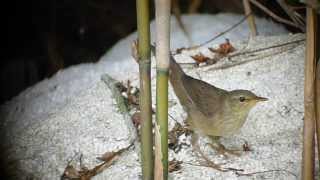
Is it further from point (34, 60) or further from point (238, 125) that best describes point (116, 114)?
point (34, 60)

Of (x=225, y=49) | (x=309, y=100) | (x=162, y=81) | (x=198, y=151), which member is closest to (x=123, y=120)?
(x=198, y=151)

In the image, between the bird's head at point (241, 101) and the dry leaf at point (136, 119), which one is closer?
the bird's head at point (241, 101)

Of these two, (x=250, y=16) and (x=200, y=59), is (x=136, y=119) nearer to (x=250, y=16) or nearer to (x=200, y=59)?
(x=200, y=59)

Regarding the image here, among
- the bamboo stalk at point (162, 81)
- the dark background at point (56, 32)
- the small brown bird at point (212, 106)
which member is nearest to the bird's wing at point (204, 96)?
the small brown bird at point (212, 106)

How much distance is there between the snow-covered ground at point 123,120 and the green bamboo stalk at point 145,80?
0.95 ft

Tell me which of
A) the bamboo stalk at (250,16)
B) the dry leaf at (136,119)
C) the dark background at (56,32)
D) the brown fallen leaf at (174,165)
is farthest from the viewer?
the dark background at (56,32)

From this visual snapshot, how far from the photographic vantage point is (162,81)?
1.51 meters

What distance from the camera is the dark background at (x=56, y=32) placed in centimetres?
360

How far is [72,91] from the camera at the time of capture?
8.66 ft

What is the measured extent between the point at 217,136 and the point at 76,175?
1.87ft

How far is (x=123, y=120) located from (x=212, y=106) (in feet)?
1.46

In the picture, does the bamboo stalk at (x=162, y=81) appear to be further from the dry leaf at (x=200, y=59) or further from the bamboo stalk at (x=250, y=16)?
the bamboo stalk at (x=250, y=16)

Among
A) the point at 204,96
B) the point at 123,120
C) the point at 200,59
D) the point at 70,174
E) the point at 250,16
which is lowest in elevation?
the point at 70,174

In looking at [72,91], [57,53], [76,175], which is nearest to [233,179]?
[76,175]
